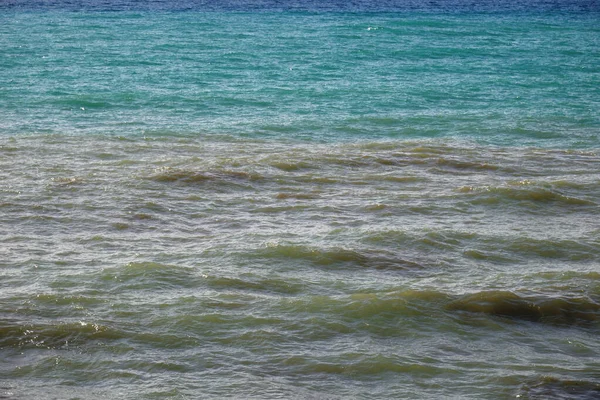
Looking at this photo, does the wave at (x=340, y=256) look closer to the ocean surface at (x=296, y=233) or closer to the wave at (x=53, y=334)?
the ocean surface at (x=296, y=233)

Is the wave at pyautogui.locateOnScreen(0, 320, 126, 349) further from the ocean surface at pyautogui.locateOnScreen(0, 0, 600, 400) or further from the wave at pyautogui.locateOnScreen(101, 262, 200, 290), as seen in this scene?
the wave at pyautogui.locateOnScreen(101, 262, 200, 290)

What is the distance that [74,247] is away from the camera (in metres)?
9.38

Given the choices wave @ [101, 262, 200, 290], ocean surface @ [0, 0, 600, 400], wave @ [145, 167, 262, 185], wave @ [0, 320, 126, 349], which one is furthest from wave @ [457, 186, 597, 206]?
wave @ [0, 320, 126, 349]

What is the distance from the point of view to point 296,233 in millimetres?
10047

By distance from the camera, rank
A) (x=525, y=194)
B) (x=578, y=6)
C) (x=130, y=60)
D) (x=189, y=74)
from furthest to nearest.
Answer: (x=578, y=6) < (x=130, y=60) < (x=189, y=74) < (x=525, y=194)

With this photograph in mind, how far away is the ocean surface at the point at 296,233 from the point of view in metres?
6.73

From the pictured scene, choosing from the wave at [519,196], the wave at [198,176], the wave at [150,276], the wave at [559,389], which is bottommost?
the wave at [559,389]

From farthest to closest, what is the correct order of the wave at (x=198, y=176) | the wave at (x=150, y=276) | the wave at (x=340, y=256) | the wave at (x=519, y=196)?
the wave at (x=198, y=176), the wave at (x=519, y=196), the wave at (x=340, y=256), the wave at (x=150, y=276)

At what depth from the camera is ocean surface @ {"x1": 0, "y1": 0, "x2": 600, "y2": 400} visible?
22.1ft

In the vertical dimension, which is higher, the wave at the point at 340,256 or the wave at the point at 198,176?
the wave at the point at 198,176

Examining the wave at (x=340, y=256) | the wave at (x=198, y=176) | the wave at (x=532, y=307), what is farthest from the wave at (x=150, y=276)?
the wave at (x=198, y=176)

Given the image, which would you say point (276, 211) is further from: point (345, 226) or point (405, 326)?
point (405, 326)

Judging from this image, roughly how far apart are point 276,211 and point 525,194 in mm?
3737

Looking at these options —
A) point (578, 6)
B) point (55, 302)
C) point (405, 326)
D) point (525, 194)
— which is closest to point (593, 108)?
point (525, 194)
